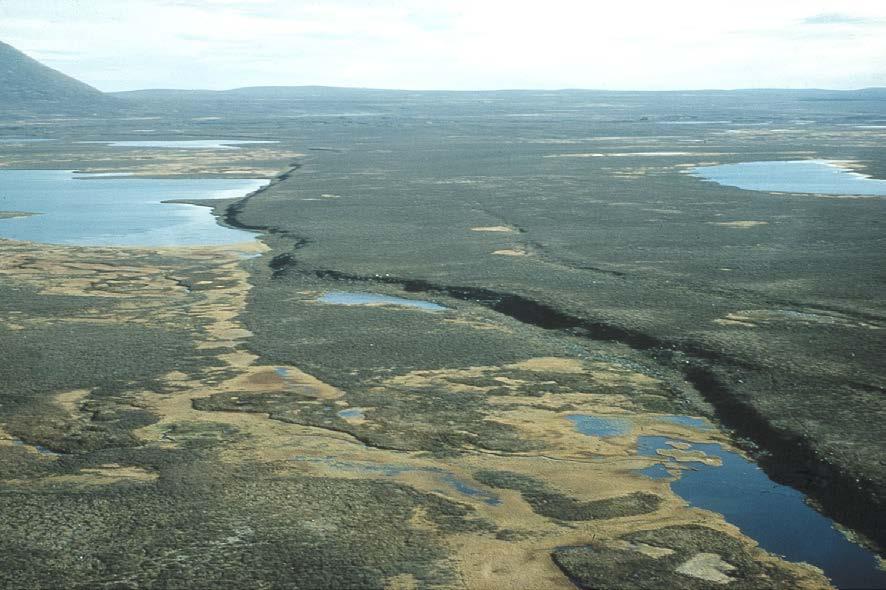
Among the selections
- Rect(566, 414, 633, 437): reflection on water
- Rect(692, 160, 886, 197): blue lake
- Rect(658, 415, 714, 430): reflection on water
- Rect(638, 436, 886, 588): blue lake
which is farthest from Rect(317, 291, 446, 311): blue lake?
Rect(692, 160, 886, 197): blue lake

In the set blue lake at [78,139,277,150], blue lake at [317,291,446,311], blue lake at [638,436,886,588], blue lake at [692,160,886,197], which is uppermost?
blue lake at [78,139,277,150]

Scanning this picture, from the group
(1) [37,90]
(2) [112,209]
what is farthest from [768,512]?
(1) [37,90]

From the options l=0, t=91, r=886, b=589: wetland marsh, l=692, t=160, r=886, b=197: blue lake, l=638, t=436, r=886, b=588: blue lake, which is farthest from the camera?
l=692, t=160, r=886, b=197: blue lake

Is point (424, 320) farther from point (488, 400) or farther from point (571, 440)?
point (571, 440)

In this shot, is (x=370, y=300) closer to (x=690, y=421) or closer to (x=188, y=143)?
(x=690, y=421)

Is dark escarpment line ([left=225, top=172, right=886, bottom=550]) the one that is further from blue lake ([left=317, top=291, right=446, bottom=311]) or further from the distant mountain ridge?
the distant mountain ridge

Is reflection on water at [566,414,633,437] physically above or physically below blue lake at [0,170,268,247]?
below
